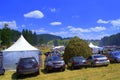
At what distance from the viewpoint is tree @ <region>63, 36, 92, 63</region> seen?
3650cm

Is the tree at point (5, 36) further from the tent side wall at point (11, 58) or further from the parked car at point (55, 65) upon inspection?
the parked car at point (55, 65)

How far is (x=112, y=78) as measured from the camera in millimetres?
20609

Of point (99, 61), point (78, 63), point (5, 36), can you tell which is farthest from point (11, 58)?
point (5, 36)

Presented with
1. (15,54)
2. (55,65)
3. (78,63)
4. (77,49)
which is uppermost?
(77,49)

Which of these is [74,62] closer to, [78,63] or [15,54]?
[78,63]

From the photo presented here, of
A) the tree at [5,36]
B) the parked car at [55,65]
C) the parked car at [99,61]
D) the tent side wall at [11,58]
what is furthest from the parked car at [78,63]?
the tree at [5,36]

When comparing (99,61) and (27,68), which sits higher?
(99,61)

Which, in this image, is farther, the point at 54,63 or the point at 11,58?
the point at 11,58

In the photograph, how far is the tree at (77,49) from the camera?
3650cm

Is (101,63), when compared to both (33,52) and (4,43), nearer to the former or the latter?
(33,52)

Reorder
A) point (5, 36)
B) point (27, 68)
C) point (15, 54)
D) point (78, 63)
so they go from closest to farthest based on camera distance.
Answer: point (27, 68), point (78, 63), point (15, 54), point (5, 36)

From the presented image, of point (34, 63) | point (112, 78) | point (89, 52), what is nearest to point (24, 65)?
point (34, 63)

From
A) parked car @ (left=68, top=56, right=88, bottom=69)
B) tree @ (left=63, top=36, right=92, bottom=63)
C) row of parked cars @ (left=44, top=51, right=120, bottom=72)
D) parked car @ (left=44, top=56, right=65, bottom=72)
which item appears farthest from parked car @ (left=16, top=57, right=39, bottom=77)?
tree @ (left=63, top=36, right=92, bottom=63)

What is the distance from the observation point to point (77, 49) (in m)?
36.5
